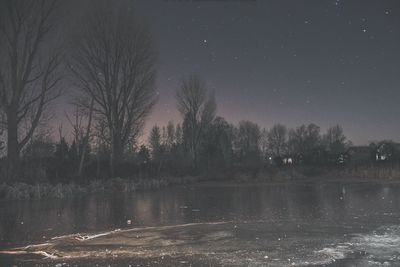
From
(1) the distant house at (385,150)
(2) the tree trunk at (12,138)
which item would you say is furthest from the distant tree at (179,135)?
(2) the tree trunk at (12,138)

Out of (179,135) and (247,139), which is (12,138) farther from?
(247,139)

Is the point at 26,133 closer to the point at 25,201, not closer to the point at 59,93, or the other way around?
the point at 59,93

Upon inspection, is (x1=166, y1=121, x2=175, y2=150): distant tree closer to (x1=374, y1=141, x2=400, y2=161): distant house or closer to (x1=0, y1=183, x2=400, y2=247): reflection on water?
(x1=374, y1=141, x2=400, y2=161): distant house

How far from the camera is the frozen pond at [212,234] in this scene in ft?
26.9

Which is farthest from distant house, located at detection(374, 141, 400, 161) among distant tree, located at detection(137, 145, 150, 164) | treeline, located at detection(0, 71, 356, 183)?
distant tree, located at detection(137, 145, 150, 164)

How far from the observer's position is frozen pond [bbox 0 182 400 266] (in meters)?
8.19

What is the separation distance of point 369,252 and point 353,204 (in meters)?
9.29

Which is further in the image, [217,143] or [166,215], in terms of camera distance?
[217,143]

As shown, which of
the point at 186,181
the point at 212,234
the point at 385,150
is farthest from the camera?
the point at 385,150

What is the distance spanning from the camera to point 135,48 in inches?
1679

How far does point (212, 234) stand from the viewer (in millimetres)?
10938

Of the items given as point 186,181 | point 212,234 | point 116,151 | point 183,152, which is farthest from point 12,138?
point 183,152

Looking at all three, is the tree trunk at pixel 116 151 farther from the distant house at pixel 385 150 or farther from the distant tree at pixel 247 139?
the distant tree at pixel 247 139

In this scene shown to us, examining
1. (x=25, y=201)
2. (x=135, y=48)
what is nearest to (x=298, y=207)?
(x=25, y=201)
